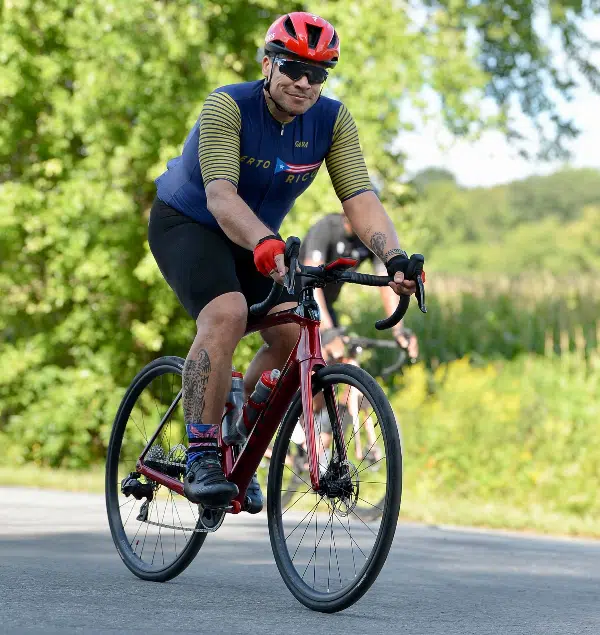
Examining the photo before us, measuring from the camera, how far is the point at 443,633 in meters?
5.04

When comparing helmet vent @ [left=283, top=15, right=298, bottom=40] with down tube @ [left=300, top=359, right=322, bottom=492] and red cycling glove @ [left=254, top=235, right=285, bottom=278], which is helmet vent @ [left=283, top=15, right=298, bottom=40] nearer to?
red cycling glove @ [left=254, top=235, right=285, bottom=278]

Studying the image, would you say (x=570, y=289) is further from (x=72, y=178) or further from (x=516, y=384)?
(x=72, y=178)

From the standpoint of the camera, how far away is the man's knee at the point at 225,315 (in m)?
5.63

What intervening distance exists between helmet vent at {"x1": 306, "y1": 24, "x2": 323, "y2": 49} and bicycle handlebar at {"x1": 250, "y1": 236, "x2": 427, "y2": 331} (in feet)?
2.90

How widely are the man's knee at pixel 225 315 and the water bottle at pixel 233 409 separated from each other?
26 cm

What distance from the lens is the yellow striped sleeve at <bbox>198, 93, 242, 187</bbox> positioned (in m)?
5.59

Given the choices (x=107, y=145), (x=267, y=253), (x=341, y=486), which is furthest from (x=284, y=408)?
(x=107, y=145)

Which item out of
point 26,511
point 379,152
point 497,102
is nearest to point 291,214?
point 379,152

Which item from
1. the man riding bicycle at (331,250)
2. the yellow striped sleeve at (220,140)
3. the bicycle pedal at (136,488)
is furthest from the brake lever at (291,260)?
the man riding bicycle at (331,250)

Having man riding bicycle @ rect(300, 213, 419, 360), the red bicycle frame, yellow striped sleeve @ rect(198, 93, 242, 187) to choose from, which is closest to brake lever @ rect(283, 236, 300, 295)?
the red bicycle frame

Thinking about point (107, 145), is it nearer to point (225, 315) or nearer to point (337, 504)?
point (225, 315)

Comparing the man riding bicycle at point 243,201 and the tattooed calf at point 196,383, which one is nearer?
the man riding bicycle at point 243,201

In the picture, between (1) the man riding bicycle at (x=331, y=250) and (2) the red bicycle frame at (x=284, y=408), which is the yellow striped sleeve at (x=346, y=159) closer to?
(2) the red bicycle frame at (x=284, y=408)

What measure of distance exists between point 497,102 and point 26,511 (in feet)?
53.0
